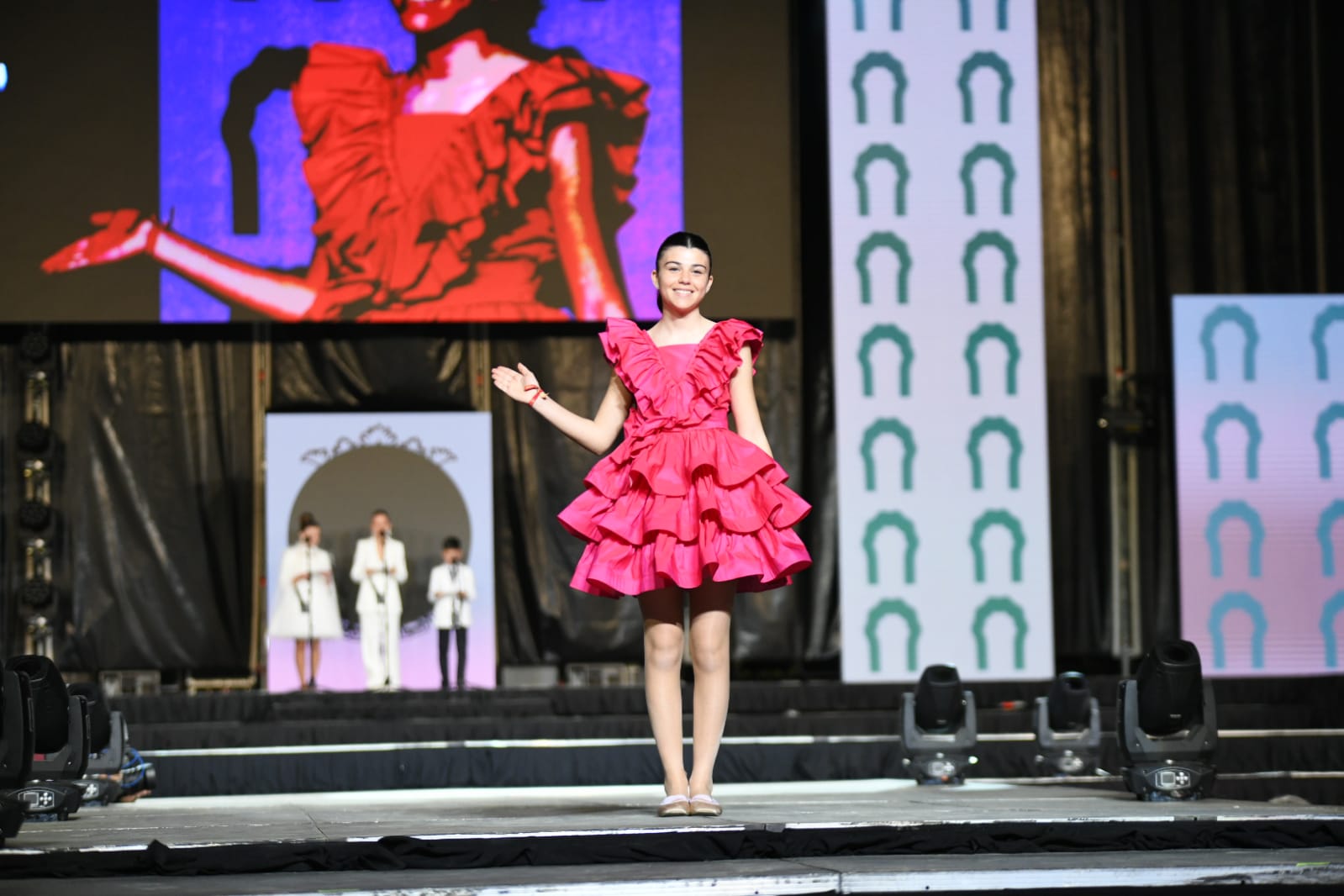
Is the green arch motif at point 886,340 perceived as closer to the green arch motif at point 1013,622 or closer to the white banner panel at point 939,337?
the white banner panel at point 939,337

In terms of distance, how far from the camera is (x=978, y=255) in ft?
30.0

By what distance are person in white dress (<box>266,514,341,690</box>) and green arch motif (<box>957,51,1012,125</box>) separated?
4.36 m

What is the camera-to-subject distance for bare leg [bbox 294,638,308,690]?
30.5ft

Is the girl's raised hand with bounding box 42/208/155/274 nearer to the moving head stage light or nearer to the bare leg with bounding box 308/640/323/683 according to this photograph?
the bare leg with bounding box 308/640/323/683

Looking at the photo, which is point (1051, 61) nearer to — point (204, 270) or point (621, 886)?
point (204, 270)

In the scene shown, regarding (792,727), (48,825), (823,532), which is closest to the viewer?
(48,825)

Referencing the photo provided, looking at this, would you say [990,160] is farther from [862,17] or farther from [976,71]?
[862,17]

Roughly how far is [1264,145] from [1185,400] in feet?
7.38

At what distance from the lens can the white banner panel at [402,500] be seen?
9.44m

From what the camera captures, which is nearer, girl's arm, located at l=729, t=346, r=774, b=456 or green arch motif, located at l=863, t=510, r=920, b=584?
girl's arm, located at l=729, t=346, r=774, b=456

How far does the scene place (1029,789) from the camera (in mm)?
4254

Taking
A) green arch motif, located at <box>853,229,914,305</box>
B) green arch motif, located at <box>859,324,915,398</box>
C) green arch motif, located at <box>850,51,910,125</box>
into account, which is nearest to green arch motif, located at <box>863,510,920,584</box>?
green arch motif, located at <box>859,324,915,398</box>

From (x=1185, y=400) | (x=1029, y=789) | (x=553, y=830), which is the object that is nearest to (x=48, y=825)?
(x=553, y=830)

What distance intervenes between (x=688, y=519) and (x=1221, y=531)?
255 inches
